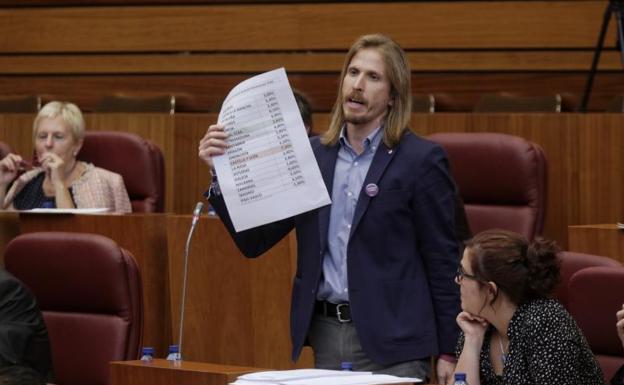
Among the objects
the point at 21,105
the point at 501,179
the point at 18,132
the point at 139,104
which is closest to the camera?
the point at 501,179

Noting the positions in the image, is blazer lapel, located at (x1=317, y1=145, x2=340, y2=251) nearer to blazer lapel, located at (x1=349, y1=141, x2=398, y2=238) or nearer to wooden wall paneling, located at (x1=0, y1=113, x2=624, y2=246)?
blazer lapel, located at (x1=349, y1=141, x2=398, y2=238)

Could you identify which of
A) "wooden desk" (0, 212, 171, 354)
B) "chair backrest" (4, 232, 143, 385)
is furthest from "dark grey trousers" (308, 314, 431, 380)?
"wooden desk" (0, 212, 171, 354)

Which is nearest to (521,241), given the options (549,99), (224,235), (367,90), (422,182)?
(422,182)

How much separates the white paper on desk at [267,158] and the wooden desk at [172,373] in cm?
36

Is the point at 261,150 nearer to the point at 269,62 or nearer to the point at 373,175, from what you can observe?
the point at 373,175

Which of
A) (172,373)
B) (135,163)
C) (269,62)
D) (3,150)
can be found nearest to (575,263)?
(172,373)

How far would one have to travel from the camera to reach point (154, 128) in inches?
216

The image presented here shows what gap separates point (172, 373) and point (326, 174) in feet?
2.06

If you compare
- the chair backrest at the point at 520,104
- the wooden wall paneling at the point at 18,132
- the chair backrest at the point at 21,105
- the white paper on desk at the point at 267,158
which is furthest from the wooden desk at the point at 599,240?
the chair backrest at the point at 21,105

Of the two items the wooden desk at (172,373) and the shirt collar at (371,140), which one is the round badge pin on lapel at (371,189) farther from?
the wooden desk at (172,373)

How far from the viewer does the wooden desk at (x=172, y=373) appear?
256cm

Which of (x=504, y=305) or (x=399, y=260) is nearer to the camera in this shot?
(x=504, y=305)

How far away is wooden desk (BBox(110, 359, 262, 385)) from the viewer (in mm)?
2561

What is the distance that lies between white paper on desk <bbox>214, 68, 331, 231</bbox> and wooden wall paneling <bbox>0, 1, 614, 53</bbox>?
4282 millimetres
